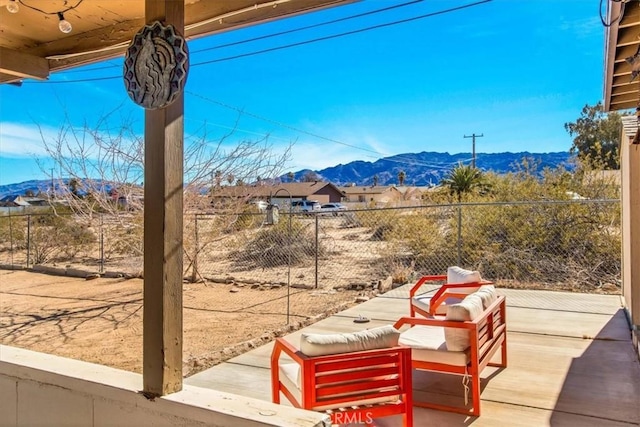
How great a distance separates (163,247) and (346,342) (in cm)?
100

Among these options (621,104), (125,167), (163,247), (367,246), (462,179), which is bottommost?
(367,246)

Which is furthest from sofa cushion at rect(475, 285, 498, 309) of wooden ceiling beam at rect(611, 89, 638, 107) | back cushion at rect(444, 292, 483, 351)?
wooden ceiling beam at rect(611, 89, 638, 107)

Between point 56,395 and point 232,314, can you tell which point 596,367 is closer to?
point 56,395

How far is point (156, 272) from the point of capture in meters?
1.65

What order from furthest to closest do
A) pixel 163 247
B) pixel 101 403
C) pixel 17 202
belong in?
1. pixel 17 202
2. pixel 101 403
3. pixel 163 247

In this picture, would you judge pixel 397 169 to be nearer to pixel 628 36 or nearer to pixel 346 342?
pixel 628 36

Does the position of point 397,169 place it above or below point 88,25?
above

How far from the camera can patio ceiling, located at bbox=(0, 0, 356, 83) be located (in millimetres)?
2344

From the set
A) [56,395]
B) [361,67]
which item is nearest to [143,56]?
[56,395]

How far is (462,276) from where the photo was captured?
418cm

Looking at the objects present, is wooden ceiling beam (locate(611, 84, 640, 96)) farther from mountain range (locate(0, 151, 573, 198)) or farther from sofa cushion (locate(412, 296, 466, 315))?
mountain range (locate(0, 151, 573, 198))

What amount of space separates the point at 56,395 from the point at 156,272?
775 mm

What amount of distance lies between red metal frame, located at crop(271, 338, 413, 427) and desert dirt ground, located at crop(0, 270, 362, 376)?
1.78 meters

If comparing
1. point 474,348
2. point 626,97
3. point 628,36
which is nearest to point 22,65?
point 474,348
